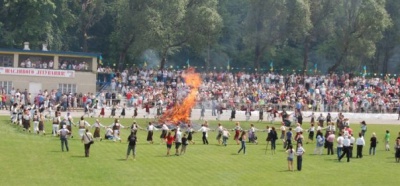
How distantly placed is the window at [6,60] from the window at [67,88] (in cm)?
486

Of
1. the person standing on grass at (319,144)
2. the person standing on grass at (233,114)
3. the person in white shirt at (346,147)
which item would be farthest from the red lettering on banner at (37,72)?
the person in white shirt at (346,147)

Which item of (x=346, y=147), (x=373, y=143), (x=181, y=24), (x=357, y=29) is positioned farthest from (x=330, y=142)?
(x=357, y=29)

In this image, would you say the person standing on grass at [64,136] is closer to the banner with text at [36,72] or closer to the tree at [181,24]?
the banner with text at [36,72]

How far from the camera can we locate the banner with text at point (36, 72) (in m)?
75.2

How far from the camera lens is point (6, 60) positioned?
76.4 m

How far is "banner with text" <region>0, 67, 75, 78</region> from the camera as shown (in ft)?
247

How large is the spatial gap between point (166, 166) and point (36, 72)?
33788 millimetres

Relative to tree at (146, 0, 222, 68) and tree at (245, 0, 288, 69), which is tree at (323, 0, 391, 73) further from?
tree at (146, 0, 222, 68)

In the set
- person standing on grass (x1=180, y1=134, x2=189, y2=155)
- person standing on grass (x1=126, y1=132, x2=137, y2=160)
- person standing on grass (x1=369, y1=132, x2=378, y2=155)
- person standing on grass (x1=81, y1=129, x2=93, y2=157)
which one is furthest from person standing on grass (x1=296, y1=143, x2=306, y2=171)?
person standing on grass (x1=81, y1=129, x2=93, y2=157)

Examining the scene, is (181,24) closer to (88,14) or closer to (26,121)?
(88,14)

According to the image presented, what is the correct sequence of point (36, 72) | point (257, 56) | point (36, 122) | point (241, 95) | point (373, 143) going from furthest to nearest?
point (257, 56) < point (241, 95) < point (36, 72) < point (36, 122) < point (373, 143)

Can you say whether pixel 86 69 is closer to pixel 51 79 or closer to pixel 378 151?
pixel 51 79

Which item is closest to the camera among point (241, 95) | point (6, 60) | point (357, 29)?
point (6, 60)

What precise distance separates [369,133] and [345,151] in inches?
617
